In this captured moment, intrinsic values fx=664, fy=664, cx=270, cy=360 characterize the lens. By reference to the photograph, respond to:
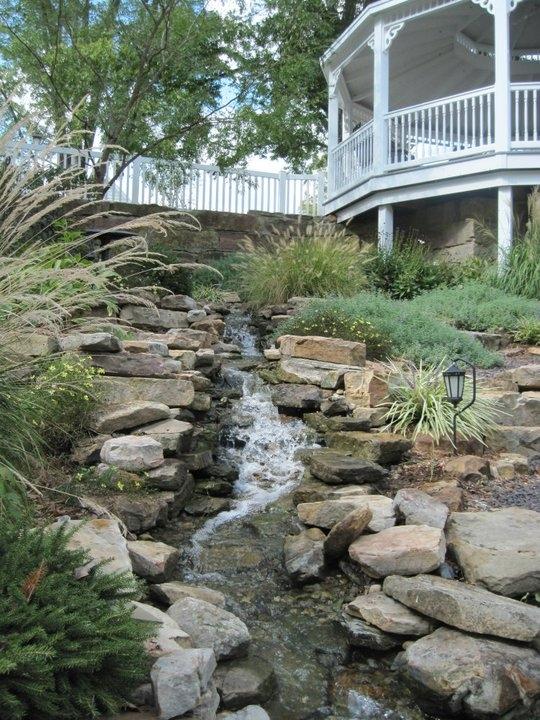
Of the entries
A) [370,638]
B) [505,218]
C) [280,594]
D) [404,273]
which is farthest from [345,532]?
[505,218]

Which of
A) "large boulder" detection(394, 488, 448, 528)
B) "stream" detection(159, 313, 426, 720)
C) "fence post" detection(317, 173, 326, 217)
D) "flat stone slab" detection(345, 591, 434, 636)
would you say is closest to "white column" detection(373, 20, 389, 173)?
"fence post" detection(317, 173, 326, 217)

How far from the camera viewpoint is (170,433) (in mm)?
3949

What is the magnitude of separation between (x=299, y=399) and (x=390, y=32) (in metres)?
7.00

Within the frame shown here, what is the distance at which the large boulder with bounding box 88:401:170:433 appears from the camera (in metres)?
3.88

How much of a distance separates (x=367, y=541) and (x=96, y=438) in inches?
64.4

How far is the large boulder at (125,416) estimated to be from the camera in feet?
12.7

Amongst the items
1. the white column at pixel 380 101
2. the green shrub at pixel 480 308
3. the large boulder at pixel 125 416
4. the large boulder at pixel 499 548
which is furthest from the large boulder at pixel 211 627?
the white column at pixel 380 101

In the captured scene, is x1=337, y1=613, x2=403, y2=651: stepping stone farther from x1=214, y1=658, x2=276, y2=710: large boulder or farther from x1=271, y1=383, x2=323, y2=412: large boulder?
x1=271, y1=383, x2=323, y2=412: large boulder

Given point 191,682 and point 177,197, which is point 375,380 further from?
point 177,197

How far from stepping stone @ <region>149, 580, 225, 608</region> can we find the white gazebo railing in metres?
7.61

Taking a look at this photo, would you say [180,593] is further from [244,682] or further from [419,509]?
[419,509]

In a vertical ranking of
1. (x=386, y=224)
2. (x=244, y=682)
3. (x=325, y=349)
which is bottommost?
(x=244, y=682)

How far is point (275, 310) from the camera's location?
7.75 metres

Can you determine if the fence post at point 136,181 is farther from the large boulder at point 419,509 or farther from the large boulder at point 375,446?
the large boulder at point 419,509
